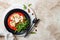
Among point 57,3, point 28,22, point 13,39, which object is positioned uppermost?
point 57,3

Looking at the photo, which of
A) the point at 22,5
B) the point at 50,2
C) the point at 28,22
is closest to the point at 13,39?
the point at 28,22

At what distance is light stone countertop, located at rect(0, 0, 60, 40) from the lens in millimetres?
1313

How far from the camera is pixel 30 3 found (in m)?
1.36

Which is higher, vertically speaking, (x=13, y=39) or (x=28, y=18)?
Result: (x=28, y=18)

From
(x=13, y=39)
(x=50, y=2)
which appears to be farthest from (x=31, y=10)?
(x=13, y=39)

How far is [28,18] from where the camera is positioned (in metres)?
1.33

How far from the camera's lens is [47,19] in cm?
133

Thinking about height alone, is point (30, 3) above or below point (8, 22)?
above

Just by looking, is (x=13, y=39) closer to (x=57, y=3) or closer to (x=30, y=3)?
(x=30, y=3)

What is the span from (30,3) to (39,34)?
252mm

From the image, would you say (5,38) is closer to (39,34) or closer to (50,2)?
(39,34)

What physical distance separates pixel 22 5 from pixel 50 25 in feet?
0.88

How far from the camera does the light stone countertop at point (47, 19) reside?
131 cm

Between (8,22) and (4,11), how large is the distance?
10cm
